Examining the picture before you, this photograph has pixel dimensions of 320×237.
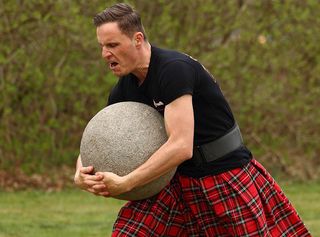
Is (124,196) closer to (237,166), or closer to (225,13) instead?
(237,166)

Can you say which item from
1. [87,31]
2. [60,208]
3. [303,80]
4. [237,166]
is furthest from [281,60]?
[237,166]

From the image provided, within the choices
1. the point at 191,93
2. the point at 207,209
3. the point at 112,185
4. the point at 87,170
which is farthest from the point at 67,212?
the point at 191,93

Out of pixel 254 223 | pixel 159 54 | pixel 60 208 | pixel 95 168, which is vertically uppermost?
pixel 159 54

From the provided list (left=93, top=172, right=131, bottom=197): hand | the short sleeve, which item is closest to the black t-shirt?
the short sleeve

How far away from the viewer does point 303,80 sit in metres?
12.3

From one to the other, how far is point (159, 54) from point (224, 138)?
1.74 feet

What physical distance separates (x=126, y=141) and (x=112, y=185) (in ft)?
0.79

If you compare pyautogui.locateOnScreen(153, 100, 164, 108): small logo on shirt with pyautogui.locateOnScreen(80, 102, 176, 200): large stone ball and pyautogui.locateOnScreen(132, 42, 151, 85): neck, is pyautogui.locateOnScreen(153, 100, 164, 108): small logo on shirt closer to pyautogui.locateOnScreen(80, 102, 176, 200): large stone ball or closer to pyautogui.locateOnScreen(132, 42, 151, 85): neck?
pyautogui.locateOnScreen(80, 102, 176, 200): large stone ball

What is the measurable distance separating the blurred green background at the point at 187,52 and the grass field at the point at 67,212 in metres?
0.81

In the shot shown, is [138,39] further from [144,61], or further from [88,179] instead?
[88,179]

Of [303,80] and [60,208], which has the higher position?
[303,80]

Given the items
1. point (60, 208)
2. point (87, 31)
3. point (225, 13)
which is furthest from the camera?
point (225, 13)

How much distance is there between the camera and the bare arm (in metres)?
4.24

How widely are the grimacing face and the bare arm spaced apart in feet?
1.03
